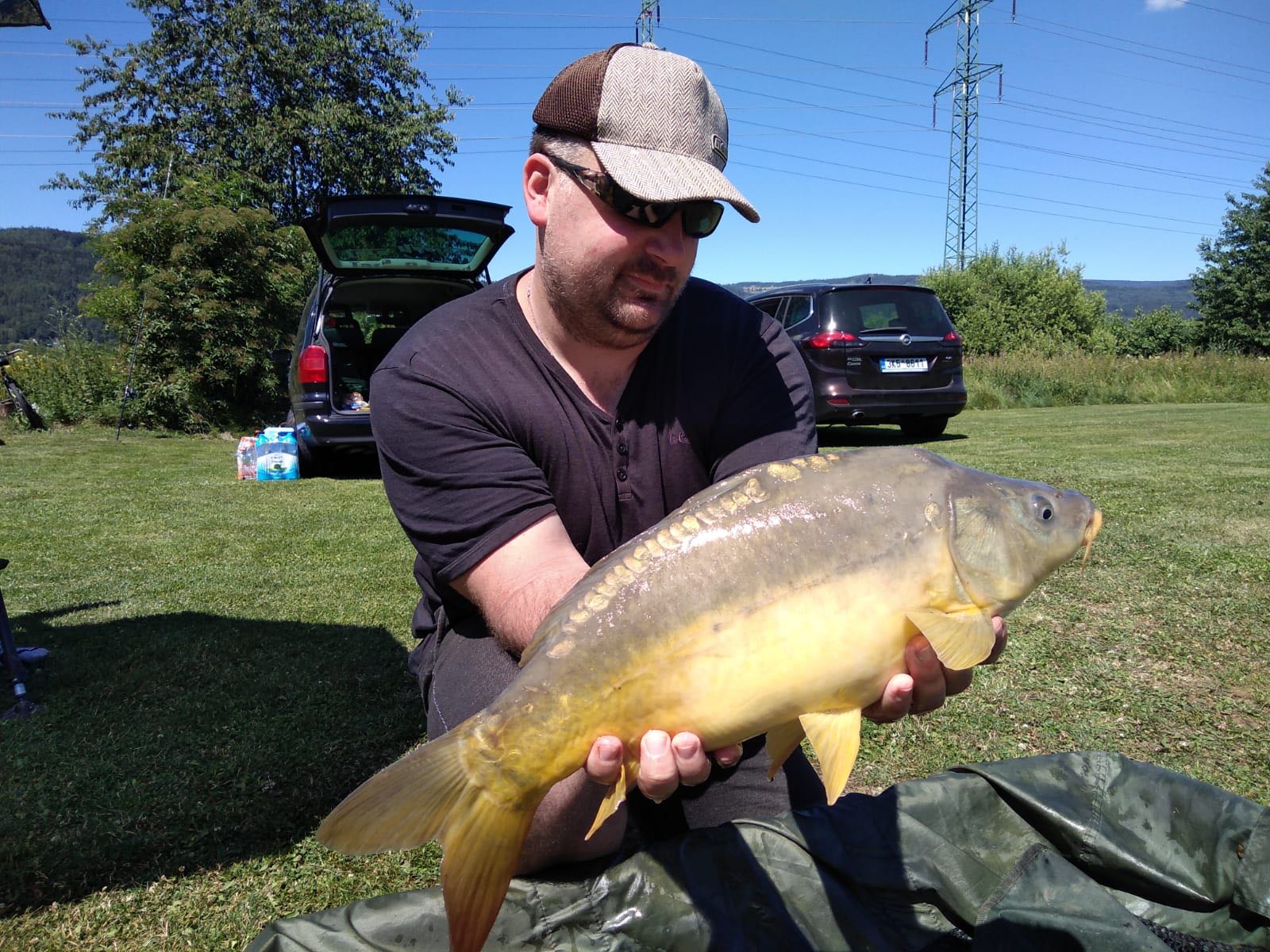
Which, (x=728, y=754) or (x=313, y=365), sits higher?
(x=313, y=365)

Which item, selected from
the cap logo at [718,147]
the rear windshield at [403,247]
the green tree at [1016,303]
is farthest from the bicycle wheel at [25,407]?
the green tree at [1016,303]

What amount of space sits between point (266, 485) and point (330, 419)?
674 mm

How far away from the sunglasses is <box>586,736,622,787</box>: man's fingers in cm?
93

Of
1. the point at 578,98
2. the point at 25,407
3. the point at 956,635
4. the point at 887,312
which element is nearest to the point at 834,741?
the point at 956,635

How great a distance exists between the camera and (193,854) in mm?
1877

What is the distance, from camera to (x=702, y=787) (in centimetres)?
200

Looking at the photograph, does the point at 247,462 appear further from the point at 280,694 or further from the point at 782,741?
the point at 782,741

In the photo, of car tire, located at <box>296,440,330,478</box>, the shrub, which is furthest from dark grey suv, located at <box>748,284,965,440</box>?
the shrub

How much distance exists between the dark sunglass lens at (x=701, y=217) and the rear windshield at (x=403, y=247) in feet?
15.0

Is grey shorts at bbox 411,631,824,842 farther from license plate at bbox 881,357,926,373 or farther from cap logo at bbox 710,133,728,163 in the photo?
license plate at bbox 881,357,926,373

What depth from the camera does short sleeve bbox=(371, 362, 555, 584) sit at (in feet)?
5.27

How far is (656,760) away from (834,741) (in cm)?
26

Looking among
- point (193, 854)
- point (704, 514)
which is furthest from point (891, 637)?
point (193, 854)

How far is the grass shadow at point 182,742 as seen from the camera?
1884mm
